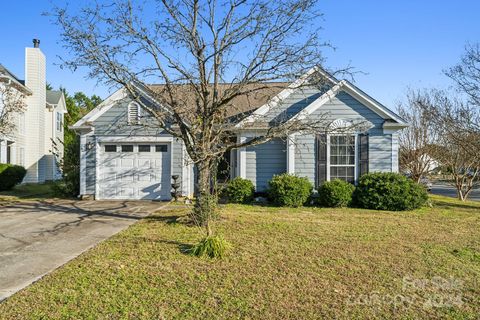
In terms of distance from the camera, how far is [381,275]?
200 inches

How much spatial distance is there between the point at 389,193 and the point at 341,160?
206 centimetres

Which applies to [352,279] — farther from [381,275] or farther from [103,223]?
[103,223]

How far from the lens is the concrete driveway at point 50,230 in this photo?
17.4ft

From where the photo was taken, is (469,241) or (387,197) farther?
(387,197)

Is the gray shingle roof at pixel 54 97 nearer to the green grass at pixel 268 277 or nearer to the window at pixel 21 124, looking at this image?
the window at pixel 21 124

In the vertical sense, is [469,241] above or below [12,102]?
below

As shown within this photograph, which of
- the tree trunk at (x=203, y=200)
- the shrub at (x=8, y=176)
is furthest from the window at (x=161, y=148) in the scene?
the shrub at (x=8, y=176)

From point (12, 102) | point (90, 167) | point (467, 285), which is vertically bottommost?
point (467, 285)

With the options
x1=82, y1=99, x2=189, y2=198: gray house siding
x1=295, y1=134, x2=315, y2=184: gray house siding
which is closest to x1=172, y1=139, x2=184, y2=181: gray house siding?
x1=82, y1=99, x2=189, y2=198: gray house siding

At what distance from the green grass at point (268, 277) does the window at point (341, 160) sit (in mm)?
4447

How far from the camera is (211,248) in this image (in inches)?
229

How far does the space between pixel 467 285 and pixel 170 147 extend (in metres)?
10.7

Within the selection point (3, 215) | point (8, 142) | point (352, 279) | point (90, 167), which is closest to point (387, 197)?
point (352, 279)

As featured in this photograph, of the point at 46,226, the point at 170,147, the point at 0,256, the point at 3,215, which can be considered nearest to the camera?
the point at 0,256
